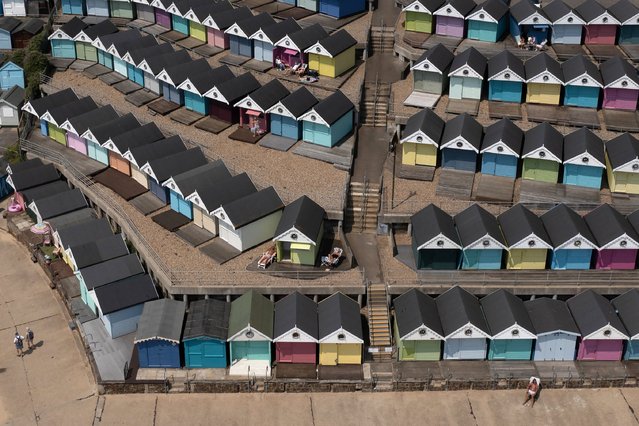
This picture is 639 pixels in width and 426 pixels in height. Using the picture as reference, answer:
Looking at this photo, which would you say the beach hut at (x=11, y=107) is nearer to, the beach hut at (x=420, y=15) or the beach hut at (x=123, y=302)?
the beach hut at (x=123, y=302)

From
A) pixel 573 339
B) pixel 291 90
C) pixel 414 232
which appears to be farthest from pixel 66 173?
pixel 573 339

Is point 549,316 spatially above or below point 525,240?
below

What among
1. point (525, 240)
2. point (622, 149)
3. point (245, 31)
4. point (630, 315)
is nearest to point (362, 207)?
point (525, 240)

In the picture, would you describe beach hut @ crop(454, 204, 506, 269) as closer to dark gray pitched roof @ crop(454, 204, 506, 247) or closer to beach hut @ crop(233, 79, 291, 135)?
dark gray pitched roof @ crop(454, 204, 506, 247)

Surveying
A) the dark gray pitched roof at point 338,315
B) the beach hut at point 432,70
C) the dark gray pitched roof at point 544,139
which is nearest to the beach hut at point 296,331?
the dark gray pitched roof at point 338,315

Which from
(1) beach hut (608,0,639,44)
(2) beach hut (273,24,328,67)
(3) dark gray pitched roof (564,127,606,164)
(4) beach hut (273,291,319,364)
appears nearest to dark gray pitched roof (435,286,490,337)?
(4) beach hut (273,291,319,364)

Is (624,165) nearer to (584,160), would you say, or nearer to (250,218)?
(584,160)
